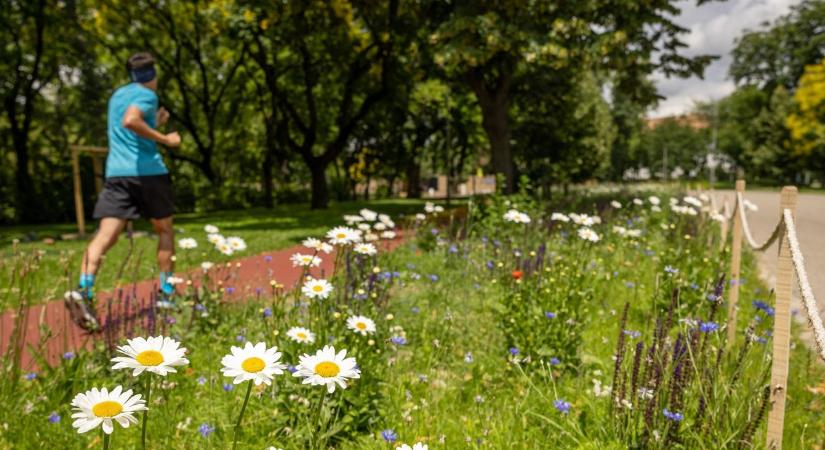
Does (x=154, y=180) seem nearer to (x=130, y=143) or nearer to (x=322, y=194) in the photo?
(x=130, y=143)

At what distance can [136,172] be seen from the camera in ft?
14.5

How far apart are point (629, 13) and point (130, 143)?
10345mm

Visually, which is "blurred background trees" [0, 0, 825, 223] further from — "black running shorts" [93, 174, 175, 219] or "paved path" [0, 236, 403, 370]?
"black running shorts" [93, 174, 175, 219]

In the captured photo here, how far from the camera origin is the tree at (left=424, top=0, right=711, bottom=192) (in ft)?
33.6

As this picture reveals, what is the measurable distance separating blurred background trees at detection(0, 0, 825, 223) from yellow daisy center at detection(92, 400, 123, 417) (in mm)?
9826

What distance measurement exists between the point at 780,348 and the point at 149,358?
2183 mm

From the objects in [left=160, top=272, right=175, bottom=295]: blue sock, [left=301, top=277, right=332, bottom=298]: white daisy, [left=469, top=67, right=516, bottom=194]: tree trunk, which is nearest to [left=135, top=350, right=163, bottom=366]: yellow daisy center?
[left=301, top=277, right=332, bottom=298]: white daisy

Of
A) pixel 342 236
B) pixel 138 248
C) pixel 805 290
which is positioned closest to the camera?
pixel 805 290

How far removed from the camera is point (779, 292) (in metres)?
2.10

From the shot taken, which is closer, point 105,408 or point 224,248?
point 105,408

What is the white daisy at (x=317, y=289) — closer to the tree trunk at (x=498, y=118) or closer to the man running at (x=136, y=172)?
the man running at (x=136, y=172)

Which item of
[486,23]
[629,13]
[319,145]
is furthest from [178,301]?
[319,145]

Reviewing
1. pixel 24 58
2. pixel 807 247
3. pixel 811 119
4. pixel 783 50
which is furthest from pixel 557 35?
pixel 783 50

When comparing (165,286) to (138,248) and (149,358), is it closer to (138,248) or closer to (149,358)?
(149,358)
